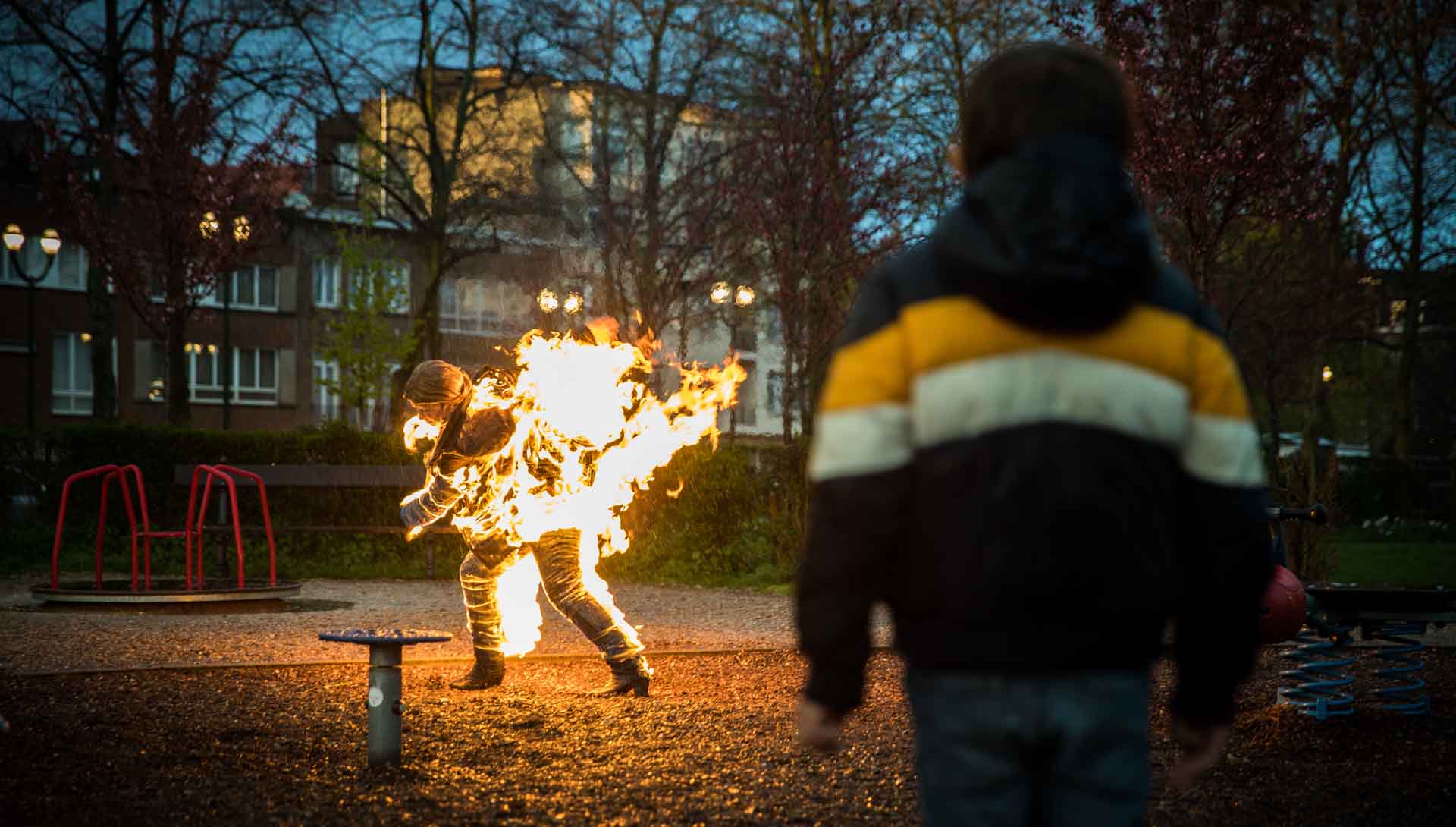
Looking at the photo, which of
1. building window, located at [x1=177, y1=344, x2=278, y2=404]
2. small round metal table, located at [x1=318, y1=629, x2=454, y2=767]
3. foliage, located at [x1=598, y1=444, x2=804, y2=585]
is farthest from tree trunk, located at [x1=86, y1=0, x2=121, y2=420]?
small round metal table, located at [x1=318, y1=629, x2=454, y2=767]

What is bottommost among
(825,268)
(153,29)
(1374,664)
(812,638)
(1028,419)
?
(1374,664)

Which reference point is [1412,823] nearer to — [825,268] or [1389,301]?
[825,268]

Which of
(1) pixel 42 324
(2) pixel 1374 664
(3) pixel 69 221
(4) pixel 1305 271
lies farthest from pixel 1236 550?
(1) pixel 42 324

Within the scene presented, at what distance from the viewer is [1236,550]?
251cm

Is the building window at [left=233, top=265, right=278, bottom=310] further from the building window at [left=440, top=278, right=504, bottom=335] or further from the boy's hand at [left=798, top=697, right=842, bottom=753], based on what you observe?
the boy's hand at [left=798, top=697, right=842, bottom=753]

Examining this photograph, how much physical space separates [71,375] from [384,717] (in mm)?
45615

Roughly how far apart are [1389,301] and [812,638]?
33315 millimetres

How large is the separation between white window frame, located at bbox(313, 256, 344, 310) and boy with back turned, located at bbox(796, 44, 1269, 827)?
171 feet

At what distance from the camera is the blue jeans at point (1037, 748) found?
2.39m

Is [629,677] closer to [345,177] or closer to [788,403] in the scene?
[788,403]

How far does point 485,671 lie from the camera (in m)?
8.20

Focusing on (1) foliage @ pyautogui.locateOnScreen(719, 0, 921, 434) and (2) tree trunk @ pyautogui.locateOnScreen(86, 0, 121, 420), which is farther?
(2) tree trunk @ pyautogui.locateOnScreen(86, 0, 121, 420)

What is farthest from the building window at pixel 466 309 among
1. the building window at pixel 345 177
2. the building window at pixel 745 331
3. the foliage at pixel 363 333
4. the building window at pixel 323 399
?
the building window at pixel 345 177

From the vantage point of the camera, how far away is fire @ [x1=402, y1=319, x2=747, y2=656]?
793 cm
